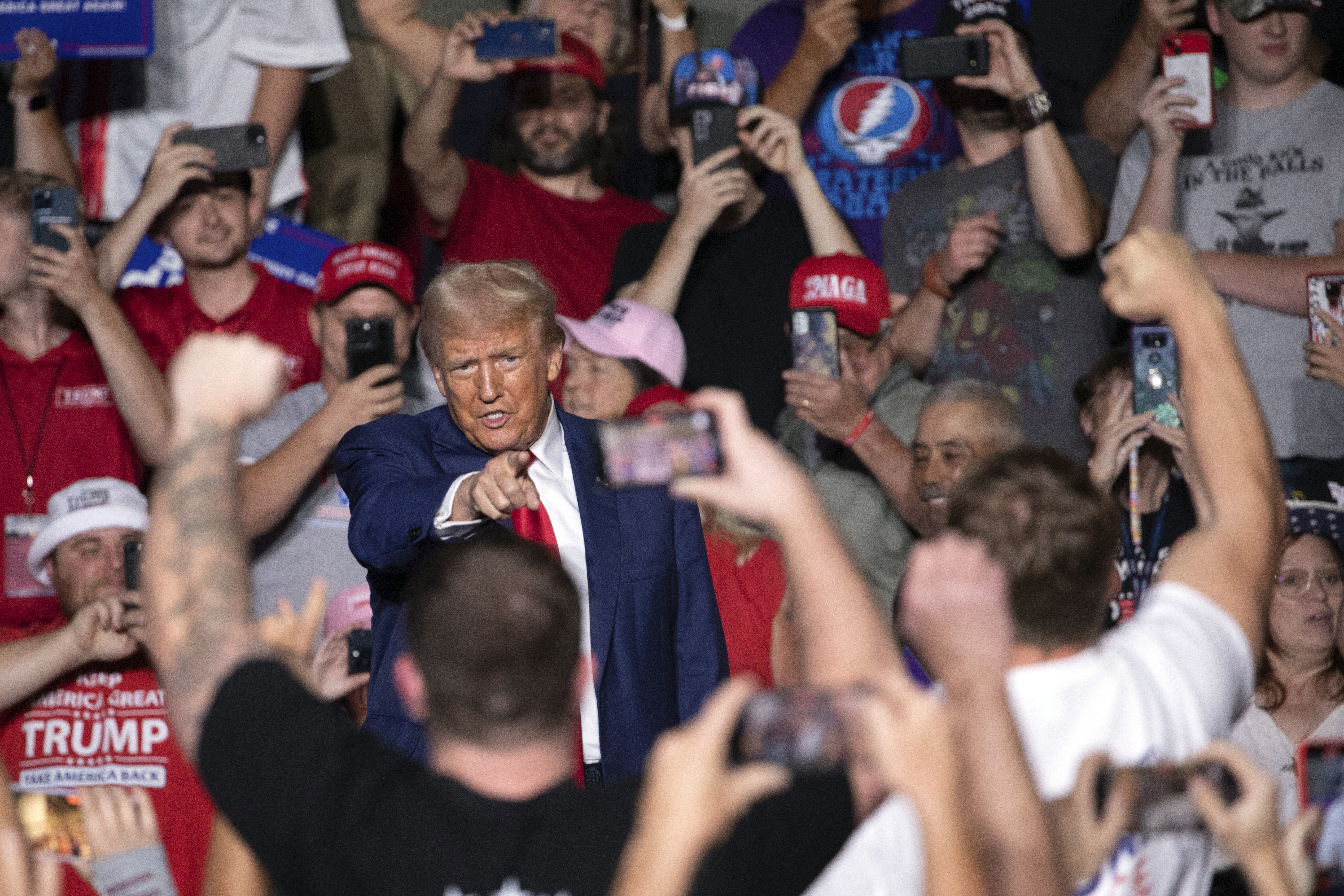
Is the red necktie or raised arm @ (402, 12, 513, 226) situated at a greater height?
raised arm @ (402, 12, 513, 226)

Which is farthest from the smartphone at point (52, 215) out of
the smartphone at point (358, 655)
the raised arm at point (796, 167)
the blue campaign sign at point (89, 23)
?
the raised arm at point (796, 167)

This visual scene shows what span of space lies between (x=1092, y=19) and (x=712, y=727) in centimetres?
554

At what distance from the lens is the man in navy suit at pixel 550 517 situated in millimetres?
2980

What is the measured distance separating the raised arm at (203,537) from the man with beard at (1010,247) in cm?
321

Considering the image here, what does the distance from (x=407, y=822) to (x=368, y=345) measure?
2.94 metres

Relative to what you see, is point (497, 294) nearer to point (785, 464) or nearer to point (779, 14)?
point (785, 464)

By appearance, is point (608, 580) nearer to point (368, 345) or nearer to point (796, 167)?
point (368, 345)

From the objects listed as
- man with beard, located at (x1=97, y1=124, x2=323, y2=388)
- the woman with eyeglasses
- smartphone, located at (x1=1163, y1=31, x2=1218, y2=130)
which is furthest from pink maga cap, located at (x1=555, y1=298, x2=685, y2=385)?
the woman with eyeglasses

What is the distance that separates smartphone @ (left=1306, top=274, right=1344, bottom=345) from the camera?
4164 millimetres

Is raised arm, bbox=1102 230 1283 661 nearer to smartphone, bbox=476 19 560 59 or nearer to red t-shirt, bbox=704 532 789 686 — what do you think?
red t-shirt, bbox=704 532 789 686

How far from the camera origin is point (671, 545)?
10.3ft

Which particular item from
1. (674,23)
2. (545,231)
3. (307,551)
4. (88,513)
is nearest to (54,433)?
(88,513)

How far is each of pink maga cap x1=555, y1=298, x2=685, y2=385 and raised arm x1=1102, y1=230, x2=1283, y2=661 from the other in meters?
2.47

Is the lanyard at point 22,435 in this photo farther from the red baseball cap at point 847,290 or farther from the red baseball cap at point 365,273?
the red baseball cap at point 847,290
